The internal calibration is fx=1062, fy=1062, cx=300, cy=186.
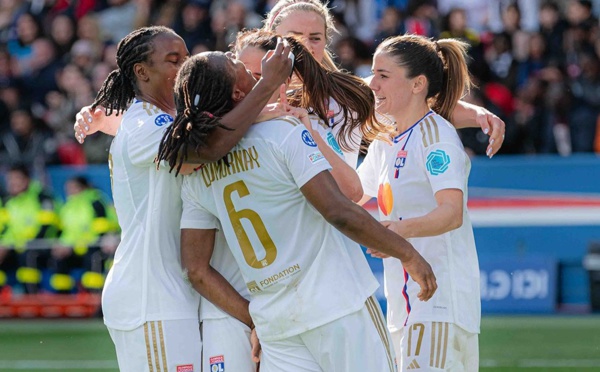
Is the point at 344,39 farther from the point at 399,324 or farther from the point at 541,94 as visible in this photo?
the point at 399,324

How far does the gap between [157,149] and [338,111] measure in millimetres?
871

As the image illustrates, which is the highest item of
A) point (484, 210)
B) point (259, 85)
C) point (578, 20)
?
point (259, 85)

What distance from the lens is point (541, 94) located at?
45.1 feet

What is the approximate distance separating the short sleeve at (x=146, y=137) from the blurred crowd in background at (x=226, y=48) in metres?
8.11

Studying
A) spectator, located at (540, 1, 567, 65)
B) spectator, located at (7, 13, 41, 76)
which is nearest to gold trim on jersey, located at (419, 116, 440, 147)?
spectator, located at (540, 1, 567, 65)

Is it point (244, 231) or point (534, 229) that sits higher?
point (244, 231)

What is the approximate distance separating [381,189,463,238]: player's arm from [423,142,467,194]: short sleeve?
0.11ft

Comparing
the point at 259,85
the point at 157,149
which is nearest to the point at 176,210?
the point at 157,149

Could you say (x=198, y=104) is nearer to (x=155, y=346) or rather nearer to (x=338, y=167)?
(x=338, y=167)

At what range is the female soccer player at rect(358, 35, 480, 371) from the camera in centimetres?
465

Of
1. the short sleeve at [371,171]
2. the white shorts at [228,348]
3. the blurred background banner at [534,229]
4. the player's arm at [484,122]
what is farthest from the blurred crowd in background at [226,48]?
the white shorts at [228,348]

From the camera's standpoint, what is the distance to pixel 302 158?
3.99 metres

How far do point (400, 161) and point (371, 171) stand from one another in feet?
1.19

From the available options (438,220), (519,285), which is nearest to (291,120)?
(438,220)
